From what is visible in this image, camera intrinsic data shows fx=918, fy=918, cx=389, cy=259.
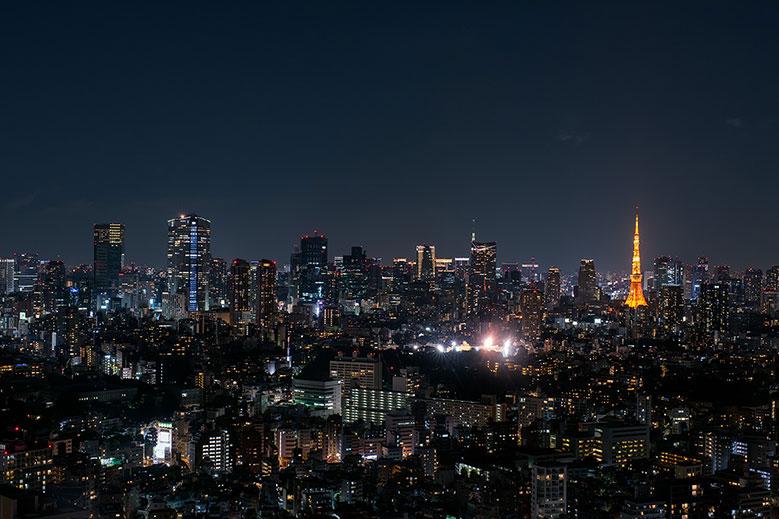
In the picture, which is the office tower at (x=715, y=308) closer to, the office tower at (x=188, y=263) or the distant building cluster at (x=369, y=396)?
the distant building cluster at (x=369, y=396)

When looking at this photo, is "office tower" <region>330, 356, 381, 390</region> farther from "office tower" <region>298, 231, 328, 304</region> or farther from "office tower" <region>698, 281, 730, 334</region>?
"office tower" <region>298, 231, 328, 304</region>

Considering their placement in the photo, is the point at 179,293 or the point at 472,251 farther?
the point at 472,251

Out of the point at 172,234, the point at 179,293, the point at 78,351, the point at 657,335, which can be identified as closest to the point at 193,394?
the point at 78,351

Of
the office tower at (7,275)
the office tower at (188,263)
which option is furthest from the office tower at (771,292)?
the office tower at (7,275)

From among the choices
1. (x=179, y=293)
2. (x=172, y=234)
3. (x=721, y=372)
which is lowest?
(x=721, y=372)

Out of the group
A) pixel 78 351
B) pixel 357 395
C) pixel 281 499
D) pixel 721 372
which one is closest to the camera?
pixel 281 499

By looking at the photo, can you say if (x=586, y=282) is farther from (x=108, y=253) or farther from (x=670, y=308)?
(x=108, y=253)

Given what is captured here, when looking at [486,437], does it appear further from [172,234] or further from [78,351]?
[172,234]
